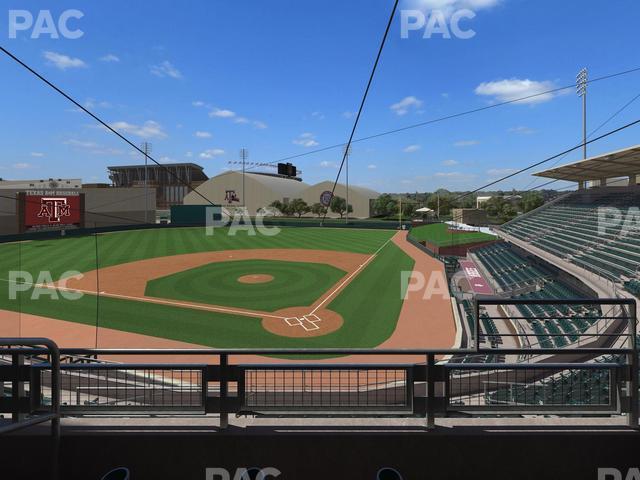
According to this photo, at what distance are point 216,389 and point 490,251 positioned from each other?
107 ft

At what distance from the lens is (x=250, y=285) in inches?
906

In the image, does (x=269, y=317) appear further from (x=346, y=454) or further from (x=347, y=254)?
(x=347, y=254)

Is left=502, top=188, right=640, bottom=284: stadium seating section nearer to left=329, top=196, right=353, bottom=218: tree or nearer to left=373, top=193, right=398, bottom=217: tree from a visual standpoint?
left=329, top=196, right=353, bottom=218: tree

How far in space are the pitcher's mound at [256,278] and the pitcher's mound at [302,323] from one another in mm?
6473

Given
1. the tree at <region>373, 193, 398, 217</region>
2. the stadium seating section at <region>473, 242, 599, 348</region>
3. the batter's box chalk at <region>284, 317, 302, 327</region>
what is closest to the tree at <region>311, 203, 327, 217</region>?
the tree at <region>373, 193, 398, 217</region>

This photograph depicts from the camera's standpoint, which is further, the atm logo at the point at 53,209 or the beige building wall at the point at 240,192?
the beige building wall at the point at 240,192

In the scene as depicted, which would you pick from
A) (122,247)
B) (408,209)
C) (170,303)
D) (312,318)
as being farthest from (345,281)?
(408,209)

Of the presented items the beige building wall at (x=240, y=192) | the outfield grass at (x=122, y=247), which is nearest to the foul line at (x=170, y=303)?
the outfield grass at (x=122, y=247)

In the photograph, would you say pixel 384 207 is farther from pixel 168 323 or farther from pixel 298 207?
pixel 168 323

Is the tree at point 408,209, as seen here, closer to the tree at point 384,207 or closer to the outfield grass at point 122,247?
the tree at point 384,207

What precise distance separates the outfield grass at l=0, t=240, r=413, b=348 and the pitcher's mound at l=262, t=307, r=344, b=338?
39 centimetres

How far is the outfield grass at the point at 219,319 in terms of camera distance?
46.3 ft

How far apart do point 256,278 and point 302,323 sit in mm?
9515

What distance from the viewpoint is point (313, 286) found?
23.0m
